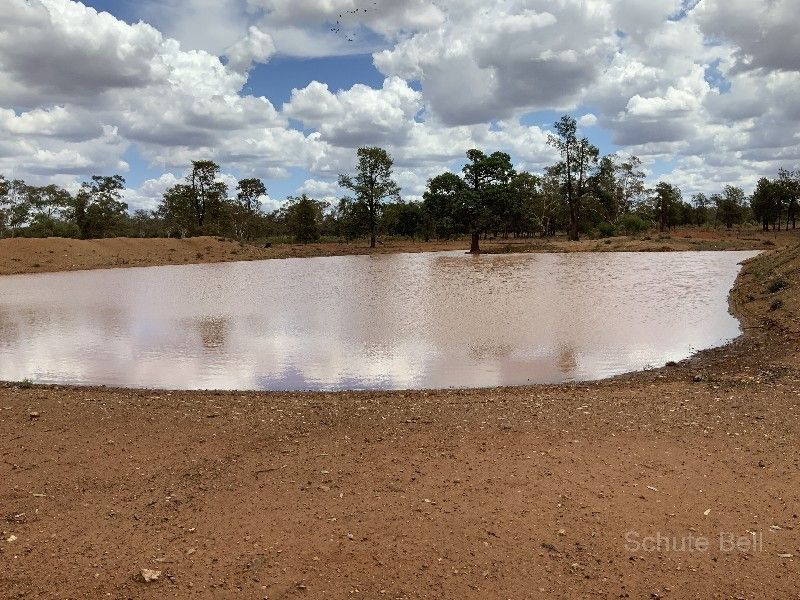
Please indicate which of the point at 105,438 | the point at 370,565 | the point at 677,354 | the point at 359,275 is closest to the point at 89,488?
the point at 105,438

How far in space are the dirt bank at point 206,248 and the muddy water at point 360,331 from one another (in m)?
18.3

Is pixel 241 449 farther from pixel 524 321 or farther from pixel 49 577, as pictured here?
pixel 524 321

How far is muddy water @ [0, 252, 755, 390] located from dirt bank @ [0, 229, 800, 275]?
59.9ft

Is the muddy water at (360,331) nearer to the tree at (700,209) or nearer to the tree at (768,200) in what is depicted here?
the tree at (768,200)

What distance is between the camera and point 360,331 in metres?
15.0

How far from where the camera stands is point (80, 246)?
1998 inches

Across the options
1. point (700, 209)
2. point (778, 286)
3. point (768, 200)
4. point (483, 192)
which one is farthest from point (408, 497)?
point (700, 209)

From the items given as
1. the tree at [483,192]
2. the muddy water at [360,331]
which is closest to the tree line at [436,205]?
the tree at [483,192]

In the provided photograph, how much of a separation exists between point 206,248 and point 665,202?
5776 cm

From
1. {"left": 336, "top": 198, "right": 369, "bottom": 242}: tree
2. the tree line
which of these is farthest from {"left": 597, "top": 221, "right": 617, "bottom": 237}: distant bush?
{"left": 336, "top": 198, "right": 369, "bottom": 242}: tree

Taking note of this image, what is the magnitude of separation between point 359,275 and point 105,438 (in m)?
29.6

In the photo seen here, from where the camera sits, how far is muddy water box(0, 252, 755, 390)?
10469mm

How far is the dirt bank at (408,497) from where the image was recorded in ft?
12.6

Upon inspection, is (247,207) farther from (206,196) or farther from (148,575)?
(148,575)
